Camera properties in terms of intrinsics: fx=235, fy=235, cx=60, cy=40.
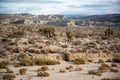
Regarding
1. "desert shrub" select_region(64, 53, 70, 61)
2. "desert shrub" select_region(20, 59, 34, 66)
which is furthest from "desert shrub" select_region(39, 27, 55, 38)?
"desert shrub" select_region(20, 59, 34, 66)

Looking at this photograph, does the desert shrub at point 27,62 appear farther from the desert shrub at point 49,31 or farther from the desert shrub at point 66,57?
the desert shrub at point 49,31

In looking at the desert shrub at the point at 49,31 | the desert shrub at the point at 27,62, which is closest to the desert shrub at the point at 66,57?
the desert shrub at the point at 27,62

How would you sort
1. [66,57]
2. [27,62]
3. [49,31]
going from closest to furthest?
[27,62] < [66,57] < [49,31]

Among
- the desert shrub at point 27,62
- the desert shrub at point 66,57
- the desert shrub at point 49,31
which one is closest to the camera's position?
the desert shrub at point 27,62

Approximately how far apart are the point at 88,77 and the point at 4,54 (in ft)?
44.6

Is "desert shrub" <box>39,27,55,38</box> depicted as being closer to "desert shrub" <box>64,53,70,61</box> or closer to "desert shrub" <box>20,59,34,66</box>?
"desert shrub" <box>64,53,70,61</box>

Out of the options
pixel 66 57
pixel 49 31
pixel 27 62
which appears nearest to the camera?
pixel 27 62

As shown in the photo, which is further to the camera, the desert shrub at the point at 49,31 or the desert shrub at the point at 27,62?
the desert shrub at the point at 49,31

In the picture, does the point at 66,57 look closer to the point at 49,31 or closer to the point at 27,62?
the point at 27,62

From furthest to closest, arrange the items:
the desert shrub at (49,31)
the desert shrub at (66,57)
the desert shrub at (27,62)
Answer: the desert shrub at (49,31), the desert shrub at (66,57), the desert shrub at (27,62)

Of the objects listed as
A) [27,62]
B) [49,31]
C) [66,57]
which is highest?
[49,31]

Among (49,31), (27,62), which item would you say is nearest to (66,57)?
(27,62)

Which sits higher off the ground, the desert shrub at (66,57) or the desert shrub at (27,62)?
the desert shrub at (27,62)

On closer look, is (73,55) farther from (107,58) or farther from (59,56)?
(107,58)
